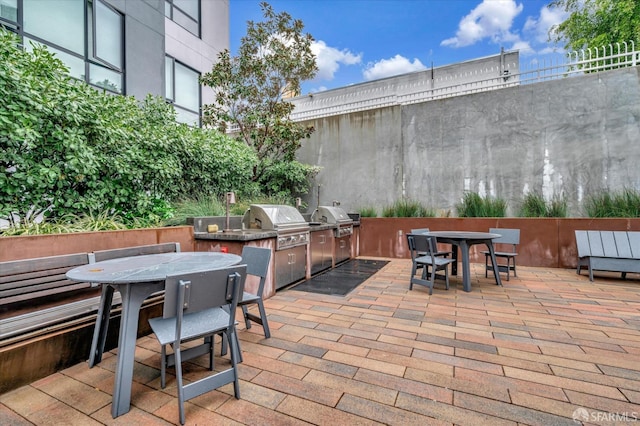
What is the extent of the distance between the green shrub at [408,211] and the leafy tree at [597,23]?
454 inches

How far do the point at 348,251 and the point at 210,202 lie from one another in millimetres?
3153

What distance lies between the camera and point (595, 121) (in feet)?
20.5

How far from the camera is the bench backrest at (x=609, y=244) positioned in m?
4.59

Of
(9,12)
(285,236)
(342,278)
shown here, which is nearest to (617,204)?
(342,278)

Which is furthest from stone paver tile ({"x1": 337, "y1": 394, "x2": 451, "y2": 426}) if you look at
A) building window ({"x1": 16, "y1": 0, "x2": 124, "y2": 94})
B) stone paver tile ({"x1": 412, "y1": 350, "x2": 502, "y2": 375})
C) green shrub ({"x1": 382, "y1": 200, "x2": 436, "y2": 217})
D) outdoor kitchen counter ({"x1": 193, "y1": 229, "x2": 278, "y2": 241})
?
building window ({"x1": 16, "y1": 0, "x2": 124, "y2": 94})

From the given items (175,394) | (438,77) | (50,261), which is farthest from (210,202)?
(438,77)

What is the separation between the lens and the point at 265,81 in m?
7.93

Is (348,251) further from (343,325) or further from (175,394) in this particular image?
(175,394)

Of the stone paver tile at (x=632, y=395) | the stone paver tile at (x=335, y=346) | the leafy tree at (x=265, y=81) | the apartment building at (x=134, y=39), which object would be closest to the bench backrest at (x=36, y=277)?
the stone paver tile at (x=335, y=346)

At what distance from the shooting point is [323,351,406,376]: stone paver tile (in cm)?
217

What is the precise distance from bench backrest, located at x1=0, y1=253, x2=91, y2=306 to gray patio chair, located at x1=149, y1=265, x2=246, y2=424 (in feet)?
3.45

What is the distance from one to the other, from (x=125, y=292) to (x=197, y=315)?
460 millimetres

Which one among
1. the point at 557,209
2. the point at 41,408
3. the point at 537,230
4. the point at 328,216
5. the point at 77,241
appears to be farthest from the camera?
the point at 328,216

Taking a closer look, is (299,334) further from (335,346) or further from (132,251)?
(132,251)
